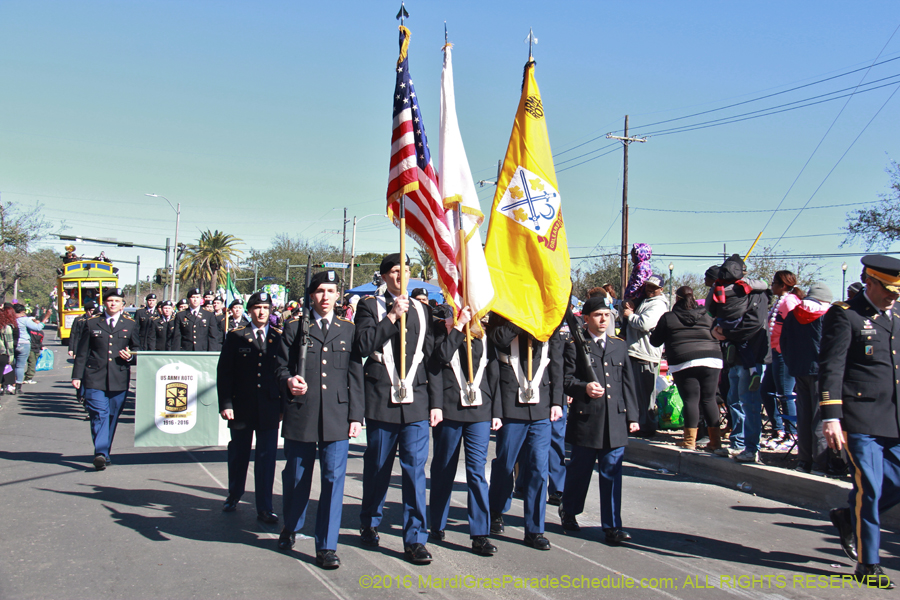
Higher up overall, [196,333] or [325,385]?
[196,333]

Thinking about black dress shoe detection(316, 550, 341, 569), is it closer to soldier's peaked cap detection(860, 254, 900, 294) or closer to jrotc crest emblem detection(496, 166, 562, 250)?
jrotc crest emblem detection(496, 166, 562, 250)

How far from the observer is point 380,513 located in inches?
216

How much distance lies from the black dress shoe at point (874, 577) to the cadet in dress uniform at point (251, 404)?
435 centimetres

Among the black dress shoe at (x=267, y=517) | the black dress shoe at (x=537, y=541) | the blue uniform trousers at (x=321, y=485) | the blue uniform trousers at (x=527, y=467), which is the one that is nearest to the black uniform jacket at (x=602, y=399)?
the blue uniform trousers at (x=527, y=467)

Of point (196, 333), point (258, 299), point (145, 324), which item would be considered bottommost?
point (196, 333)

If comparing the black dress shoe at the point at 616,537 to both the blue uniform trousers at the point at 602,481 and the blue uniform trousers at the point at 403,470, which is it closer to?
the blue uniform trousers at the point at 602,481

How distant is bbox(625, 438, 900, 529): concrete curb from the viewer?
6723 mm

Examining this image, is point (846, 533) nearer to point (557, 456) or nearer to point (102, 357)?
point (557, 456)

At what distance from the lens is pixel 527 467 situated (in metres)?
5.55

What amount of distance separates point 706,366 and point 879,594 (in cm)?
408

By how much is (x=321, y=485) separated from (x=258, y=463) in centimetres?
127

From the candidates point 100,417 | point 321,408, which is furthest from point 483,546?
point 100,417

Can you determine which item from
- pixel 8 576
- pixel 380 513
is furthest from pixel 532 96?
pixel 8 576

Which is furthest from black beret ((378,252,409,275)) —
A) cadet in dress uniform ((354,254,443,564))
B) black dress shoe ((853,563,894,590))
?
black dress shoe ((853,563,894,590))
